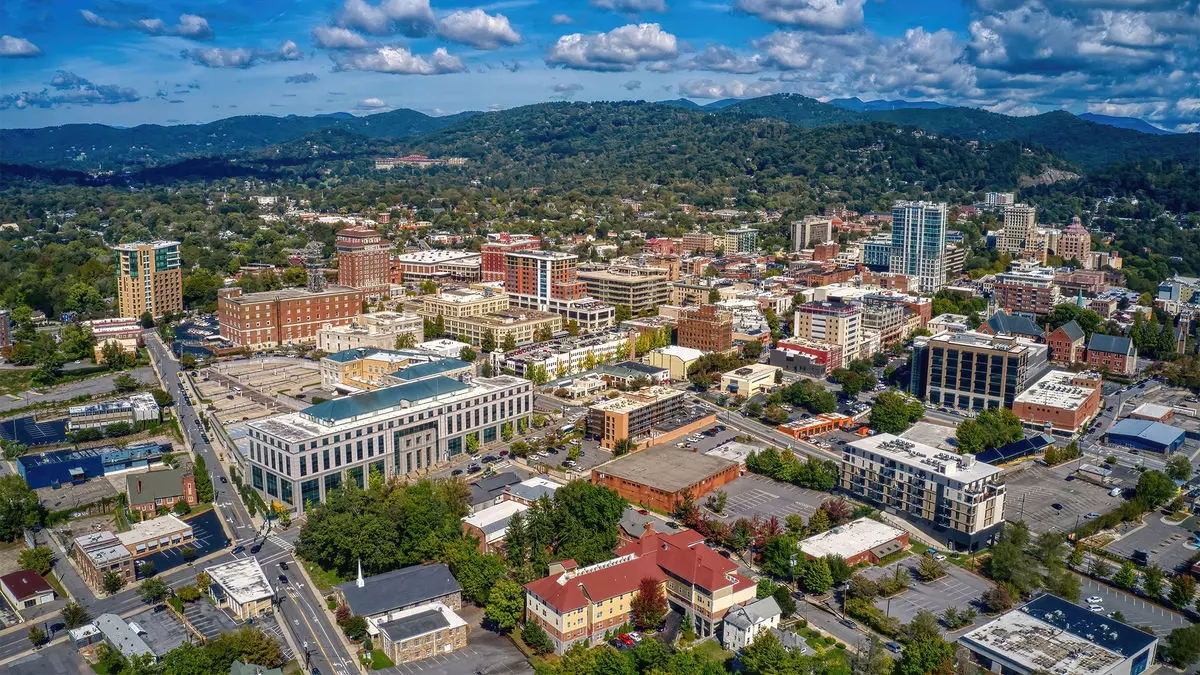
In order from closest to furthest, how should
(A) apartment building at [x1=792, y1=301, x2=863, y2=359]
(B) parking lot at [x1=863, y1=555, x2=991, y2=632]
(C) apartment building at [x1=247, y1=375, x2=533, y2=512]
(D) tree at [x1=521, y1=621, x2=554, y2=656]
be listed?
(D) tree at [x1=521, y1=621, x2=554, y2=656] → (B) parking lot at [x1=863, y1=555, x2=991, y2=632] → (C) apartment building at [x1=247, y1=375, x2=533, y2=512] → (A) apartment building at [x1=792, y1=301, x2=863, y2=359]

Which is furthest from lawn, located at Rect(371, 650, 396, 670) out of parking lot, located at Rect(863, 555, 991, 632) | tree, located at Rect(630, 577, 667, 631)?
parking lot, located at Rect(863, 555, 991, 632)

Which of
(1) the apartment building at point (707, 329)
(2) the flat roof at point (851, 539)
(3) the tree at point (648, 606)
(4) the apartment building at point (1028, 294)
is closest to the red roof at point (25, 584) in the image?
(3) the tree at point (648, 606)

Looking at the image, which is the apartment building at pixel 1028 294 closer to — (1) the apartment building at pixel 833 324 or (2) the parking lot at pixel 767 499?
(1) the apartment building at pixel 833 324

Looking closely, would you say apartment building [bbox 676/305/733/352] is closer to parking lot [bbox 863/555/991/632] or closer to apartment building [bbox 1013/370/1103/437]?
apartment building [bbox 1013/370/1103/437]

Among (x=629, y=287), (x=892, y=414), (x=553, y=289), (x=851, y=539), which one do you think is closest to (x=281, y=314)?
(x=553, y=289)

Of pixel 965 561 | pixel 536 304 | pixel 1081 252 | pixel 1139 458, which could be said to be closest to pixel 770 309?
pixel 536 304

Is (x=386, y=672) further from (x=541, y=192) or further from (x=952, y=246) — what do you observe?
(x=541, y=192)

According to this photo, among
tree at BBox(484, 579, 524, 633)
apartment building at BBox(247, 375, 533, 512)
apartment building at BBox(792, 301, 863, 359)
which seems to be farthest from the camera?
apartment building at BBox(792, 301, 863, 359)
